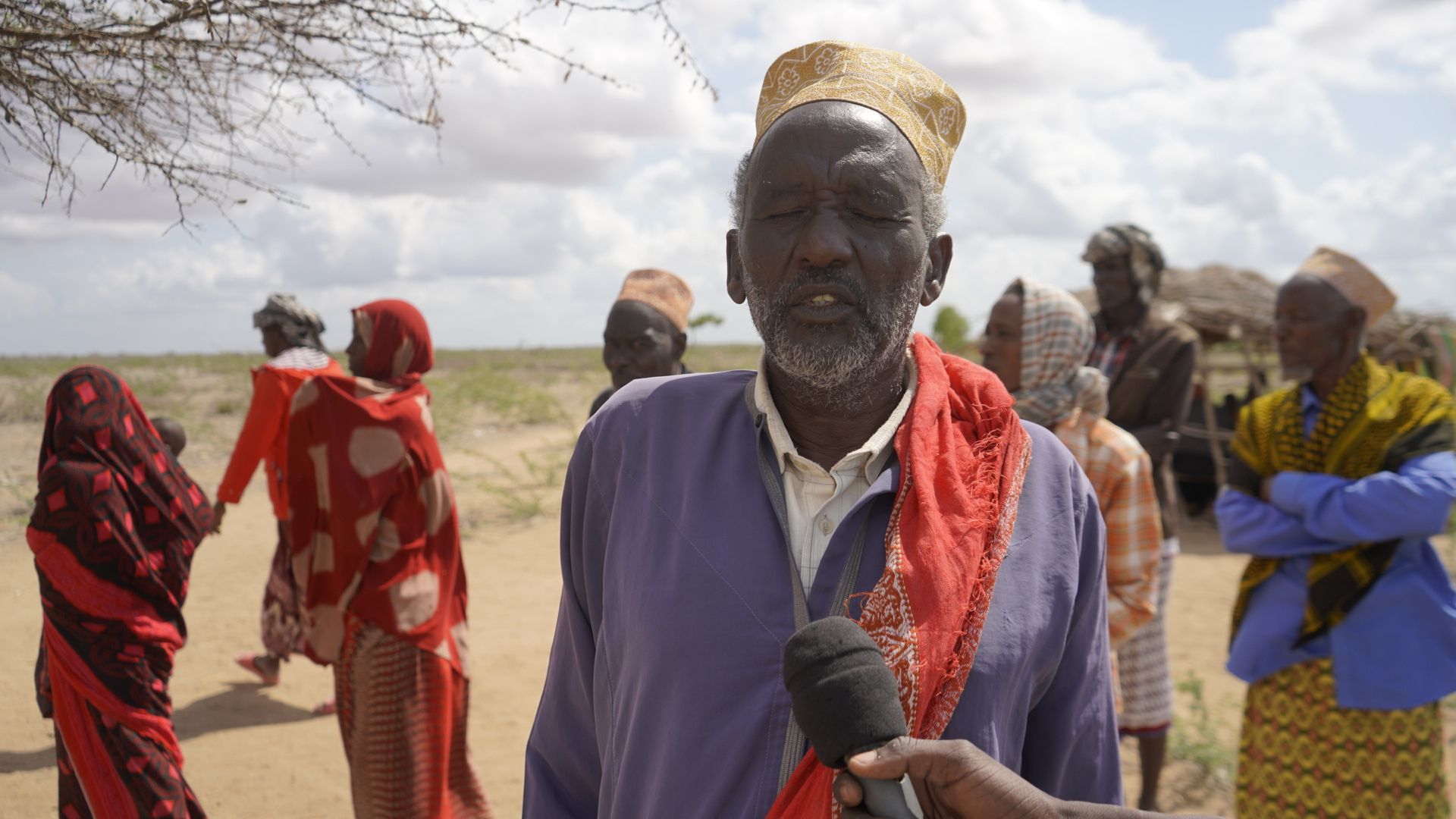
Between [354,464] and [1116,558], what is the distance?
3197mm

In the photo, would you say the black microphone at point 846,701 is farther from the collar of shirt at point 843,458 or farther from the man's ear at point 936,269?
the man's ear at point 936,269

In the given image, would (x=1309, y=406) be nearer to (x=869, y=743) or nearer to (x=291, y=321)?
(x=869, y=743)

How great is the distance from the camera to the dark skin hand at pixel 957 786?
50.0 inches

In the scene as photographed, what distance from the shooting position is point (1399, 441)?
146 inches

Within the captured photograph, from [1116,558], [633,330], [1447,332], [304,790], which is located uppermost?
[1447,332]

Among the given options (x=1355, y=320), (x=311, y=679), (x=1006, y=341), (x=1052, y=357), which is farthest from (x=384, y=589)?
(x=1355, y=320)

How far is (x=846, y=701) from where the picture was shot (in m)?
1.28

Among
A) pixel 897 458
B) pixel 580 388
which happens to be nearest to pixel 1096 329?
pixel 897 458

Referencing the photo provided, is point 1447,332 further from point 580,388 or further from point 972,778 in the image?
point 580,388

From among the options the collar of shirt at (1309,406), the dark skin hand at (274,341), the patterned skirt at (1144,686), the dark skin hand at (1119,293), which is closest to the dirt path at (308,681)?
the patterned skirt at (1144,686)

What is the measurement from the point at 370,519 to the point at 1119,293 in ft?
12.3

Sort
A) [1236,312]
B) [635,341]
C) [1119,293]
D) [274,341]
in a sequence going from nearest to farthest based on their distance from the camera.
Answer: [635,341] → [1119,293] → [274,341] → [1236,312]

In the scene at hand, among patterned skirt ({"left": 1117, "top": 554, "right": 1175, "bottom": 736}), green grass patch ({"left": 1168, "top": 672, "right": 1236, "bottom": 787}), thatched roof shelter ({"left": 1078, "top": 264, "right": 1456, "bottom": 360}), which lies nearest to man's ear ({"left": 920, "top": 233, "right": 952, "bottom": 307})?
patterned skirt ({"left": 1117, "top": 554, "right": 1175, "bottom": 736})

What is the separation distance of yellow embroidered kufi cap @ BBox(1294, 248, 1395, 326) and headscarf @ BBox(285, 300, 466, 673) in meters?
3.78
